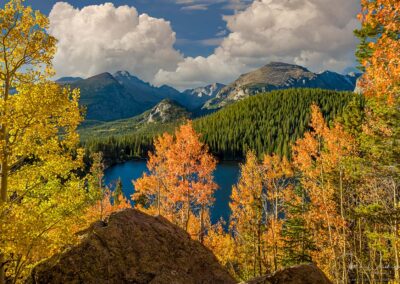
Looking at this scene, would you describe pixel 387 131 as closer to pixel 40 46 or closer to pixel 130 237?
pixel 130 237

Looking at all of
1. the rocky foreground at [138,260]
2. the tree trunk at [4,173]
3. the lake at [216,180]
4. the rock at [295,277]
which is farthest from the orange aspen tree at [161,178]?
the tree trunk at [4,173]

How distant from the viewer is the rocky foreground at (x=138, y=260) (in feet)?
40.6

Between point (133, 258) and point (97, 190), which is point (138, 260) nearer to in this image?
point (133, 258)

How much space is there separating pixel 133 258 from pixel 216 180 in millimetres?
110892

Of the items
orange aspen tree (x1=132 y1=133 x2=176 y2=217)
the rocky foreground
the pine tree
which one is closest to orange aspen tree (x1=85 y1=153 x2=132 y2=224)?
the rocky foreground

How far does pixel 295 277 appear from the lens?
12055mm

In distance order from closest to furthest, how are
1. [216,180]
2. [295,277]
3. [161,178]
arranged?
[295,277]
[161,178]
[216,180]

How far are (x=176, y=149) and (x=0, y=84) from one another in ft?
69.7

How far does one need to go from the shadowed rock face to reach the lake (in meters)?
20.6

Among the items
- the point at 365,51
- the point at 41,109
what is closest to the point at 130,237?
the point at 41,109

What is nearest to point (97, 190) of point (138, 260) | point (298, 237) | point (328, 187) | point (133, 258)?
point (133, 258)

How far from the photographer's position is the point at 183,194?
103 ft

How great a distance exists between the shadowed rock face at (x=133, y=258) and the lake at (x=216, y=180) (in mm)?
20636

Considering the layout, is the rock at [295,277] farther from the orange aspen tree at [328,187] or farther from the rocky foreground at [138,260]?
the orange aspen tree at [328,187]
